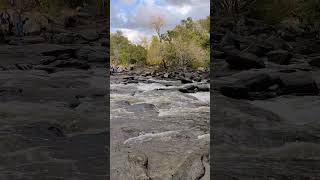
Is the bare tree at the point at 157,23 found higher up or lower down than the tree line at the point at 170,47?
higher up

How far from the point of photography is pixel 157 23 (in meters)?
4.60

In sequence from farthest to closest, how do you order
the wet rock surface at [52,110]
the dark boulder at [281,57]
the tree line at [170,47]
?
the tree line at [170,47]
the dark boulder at [281,57]
the wet rock surface at [52,110]

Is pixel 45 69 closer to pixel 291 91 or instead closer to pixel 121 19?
pixel 121 19

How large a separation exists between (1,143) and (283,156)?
260 centimetres

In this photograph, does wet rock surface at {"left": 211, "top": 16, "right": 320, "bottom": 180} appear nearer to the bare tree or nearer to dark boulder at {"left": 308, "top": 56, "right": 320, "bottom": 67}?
dark boulder at {"left": 308, "top": 56, "right": 320, "bottom": 67}

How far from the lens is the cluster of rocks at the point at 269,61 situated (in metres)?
4.33

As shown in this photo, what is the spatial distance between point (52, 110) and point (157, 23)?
1.34 metres

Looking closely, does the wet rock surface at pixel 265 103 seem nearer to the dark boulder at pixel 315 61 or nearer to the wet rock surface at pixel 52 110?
the dark boulder at pixel 315 61

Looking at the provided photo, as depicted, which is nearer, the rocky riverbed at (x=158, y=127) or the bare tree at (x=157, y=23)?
the rocky riverbed at (x=158, y=127)

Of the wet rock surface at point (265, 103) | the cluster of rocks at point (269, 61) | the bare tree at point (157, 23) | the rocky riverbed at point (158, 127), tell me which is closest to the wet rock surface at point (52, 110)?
the rocky riverbed at point (158, 127)

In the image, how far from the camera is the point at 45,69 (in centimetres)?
439

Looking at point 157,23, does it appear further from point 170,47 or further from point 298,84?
point 298,84

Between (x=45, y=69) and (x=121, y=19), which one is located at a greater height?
(x=121, y=19)

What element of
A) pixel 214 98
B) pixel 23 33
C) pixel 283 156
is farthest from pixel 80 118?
pixel 283 156
